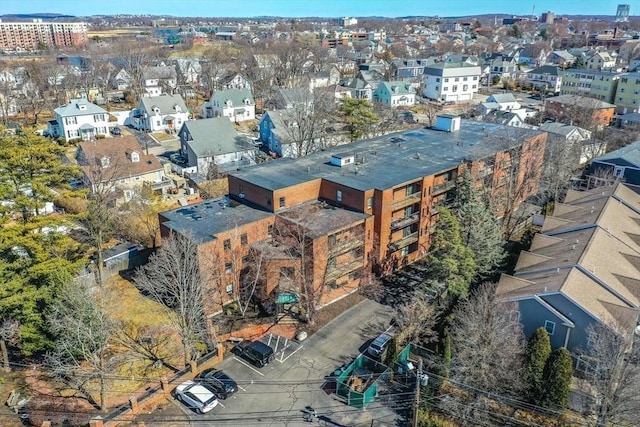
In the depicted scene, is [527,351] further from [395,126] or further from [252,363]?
[395,126]

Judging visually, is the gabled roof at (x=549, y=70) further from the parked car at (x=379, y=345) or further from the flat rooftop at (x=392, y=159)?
the parked car at (x=379, y=345)

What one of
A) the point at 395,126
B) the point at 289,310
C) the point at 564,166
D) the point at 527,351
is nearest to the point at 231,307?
the point at 289,310

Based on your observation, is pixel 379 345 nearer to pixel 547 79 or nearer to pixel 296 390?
pixel 296 390

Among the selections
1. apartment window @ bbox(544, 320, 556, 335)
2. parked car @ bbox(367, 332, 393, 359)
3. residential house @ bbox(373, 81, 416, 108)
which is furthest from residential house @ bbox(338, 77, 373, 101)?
apartment window @ bbox(544, 320, 556, 335)

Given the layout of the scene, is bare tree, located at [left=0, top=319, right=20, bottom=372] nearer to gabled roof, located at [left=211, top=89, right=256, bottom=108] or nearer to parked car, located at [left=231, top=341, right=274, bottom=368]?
parked car, located at [left=231, top=341, right=274, bottom=368]

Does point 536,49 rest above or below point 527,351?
above
